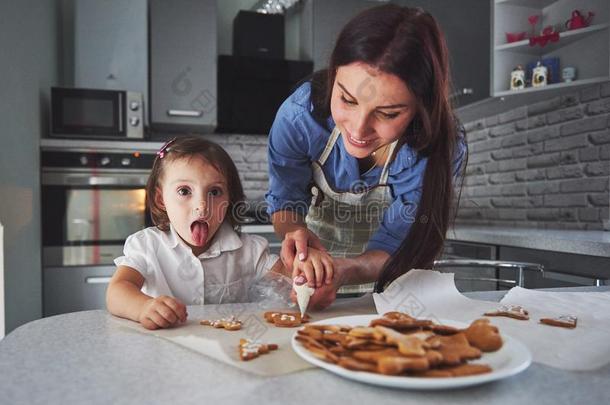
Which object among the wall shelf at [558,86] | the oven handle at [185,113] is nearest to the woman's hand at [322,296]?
the wall shelf at [558,86]

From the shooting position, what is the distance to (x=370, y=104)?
935 millimetres

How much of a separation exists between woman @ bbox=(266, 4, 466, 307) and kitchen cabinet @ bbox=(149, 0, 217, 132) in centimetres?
178

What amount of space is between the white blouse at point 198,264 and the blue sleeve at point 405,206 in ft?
0.92

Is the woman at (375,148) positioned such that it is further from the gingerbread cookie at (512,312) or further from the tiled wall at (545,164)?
the tiled wall at (545,164)

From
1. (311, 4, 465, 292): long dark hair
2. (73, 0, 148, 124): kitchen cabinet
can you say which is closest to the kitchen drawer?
(73, 0, 148, 124): kitchen cabinet

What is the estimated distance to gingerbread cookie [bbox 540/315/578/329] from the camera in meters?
0.71

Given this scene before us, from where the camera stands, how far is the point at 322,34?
337 cm

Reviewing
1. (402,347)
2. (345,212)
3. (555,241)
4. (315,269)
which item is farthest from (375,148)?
(555,241)

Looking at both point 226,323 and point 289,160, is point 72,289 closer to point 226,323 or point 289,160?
point 289,160

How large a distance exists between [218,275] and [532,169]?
1.96 meters

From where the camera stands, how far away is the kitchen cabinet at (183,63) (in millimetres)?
3068

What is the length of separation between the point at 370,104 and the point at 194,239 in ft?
1.62

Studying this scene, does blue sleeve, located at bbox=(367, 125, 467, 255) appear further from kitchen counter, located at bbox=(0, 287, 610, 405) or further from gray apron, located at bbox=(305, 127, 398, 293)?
kitchen counter, located at bbox=(0, 287, 610, 405)

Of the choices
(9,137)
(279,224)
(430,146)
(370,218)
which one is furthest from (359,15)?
(9,137)
